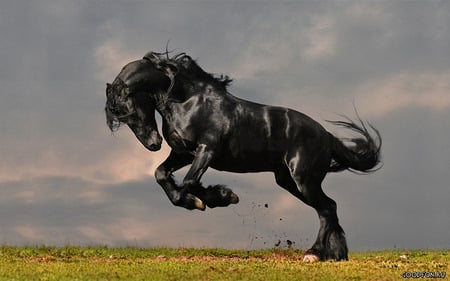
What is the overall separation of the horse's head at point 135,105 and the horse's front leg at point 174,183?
35 centimetres

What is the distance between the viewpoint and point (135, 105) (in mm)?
12836

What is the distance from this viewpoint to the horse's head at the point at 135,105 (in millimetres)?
12836

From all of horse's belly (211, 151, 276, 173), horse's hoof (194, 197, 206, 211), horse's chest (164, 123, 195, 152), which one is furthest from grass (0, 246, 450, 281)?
horse's chest (164, 123, 195, 152)

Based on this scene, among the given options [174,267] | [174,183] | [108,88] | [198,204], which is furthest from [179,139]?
[174,267]

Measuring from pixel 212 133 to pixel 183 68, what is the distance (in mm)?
1366

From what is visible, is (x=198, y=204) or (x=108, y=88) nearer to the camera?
(x=198, y=204)

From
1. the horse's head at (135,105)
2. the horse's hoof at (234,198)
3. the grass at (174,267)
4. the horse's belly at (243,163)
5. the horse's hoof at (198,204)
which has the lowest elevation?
the grass at (174,267)

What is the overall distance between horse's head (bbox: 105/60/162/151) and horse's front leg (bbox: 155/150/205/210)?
1.14 ft

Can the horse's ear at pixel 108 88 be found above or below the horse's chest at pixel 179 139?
above

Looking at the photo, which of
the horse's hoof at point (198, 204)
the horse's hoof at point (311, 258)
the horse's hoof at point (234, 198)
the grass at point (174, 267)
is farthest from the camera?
the horse's hoof at point (311, 258)

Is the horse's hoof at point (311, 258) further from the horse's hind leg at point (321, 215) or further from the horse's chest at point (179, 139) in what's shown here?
the horse's chest at point (179, 139)

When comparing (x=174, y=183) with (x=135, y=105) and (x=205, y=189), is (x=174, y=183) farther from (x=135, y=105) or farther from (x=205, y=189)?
(x=135, y=105)

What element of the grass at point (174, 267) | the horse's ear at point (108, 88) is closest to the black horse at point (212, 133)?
the horse's ear at point (108, 88)

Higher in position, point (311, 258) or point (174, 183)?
point (174, 183)
